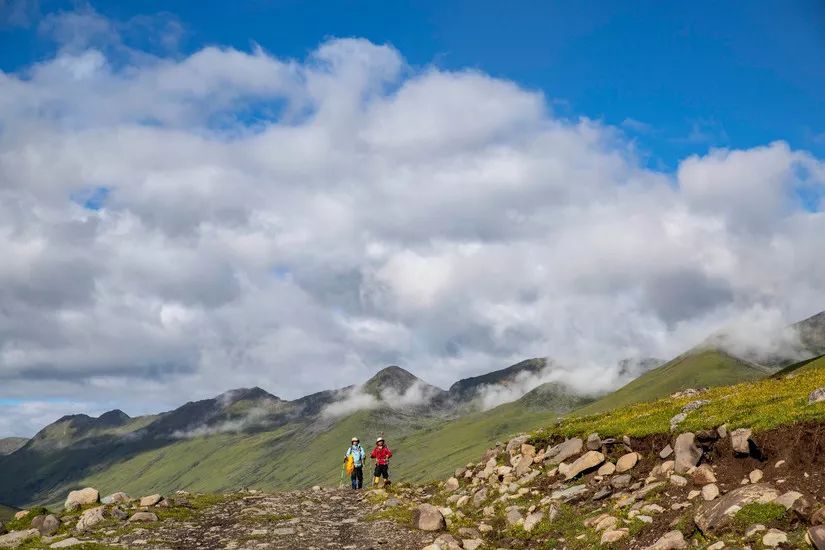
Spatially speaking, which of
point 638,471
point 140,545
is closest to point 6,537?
point 140,545

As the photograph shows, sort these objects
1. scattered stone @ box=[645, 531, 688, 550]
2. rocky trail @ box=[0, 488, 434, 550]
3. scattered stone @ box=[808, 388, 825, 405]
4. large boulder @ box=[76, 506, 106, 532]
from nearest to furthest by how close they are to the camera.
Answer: scattered stone @ box=[645, 531, 688, 550] < rocky trail @ box=[0, 488, 434, 550] < scattered stone @ box=[808, 388, 825, 405] < large boulder @ box=[76, 506, 106, 532]

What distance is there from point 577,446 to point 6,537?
26.8m

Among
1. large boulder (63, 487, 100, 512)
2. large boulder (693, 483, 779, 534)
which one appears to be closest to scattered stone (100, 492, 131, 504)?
large boulder (63, 487, 100, 512)

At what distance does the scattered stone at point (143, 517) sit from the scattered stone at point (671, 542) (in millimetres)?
22847

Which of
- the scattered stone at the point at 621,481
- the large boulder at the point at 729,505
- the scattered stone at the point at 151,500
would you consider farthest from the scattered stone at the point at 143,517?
the large boulder at the point at 729,505

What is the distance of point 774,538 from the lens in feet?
56.7

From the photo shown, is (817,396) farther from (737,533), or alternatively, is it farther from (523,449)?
(523,449)

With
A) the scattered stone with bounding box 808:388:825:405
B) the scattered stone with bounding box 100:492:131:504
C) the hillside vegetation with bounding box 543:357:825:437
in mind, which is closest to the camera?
the hillside vegetation with bounding box 543:357:825:437

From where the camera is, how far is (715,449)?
81.1 ft

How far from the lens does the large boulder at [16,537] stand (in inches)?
1041

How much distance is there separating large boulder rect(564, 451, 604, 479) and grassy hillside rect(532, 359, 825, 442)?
74.3 inches

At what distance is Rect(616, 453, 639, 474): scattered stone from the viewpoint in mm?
27219

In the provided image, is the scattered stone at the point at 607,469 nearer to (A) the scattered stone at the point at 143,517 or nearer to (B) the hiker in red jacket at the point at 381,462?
(B) the hiker in red jacket at the point at 381,462

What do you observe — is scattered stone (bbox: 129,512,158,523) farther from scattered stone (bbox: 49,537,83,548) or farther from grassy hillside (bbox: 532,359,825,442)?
grassy hillside (bbox: 532,359,825,442)
